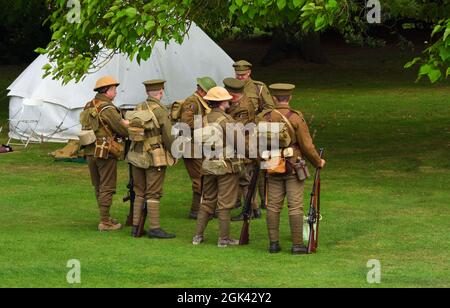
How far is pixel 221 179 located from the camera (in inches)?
499

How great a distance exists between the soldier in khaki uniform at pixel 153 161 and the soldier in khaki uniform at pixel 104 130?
0.41 metres

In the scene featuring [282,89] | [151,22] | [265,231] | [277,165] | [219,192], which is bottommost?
[265,231]

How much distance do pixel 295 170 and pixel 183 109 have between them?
2.77 metres

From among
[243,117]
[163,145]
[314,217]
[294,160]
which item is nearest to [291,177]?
[294,160]

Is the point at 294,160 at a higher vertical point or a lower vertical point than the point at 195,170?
higher

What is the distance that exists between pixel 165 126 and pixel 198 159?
152cm

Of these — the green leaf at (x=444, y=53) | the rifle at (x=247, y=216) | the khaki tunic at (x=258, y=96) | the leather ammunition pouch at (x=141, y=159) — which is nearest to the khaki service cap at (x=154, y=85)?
the leather ammunition pouch at (x=141, y=159)

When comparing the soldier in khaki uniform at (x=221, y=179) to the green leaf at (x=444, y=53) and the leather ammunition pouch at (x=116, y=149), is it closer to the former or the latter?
the leather ammunition pouch at (x=116, y=149)

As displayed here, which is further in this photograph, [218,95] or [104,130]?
[104,130]

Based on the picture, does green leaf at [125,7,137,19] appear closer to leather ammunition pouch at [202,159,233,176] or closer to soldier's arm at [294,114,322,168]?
leather ammunition pouch at [202,159,233,176]

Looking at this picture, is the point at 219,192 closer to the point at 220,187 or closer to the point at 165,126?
the point at 220,187

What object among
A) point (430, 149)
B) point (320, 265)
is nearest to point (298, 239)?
point (320, 265)

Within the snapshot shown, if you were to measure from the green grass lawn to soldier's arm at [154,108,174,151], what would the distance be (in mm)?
1120

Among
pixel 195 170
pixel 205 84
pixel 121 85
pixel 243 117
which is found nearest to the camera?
pixel 205 84
